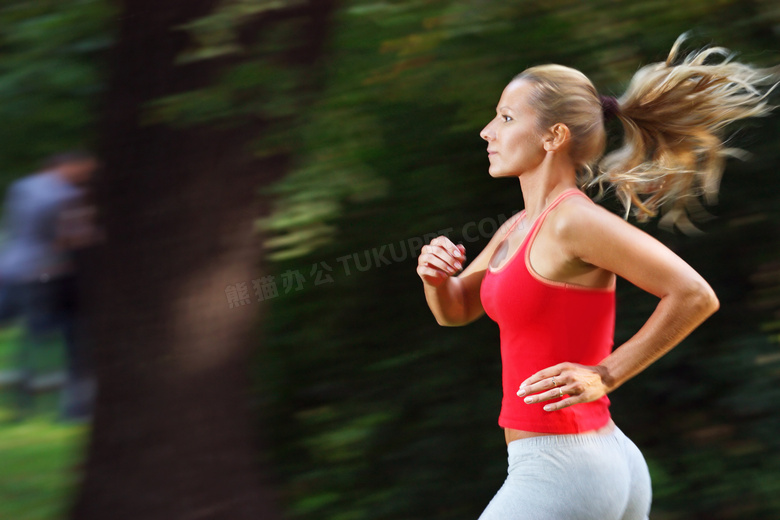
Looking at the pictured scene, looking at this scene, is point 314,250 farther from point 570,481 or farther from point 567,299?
point 570,481

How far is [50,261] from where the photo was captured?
3.94 metres

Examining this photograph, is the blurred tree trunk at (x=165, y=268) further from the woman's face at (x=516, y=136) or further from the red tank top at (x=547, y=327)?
the red tank top at (x=547, y=327)

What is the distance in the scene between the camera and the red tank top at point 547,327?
189 centimetres

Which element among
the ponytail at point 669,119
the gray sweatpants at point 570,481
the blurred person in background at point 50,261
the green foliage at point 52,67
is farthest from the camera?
the blurred person in background at point 50,261

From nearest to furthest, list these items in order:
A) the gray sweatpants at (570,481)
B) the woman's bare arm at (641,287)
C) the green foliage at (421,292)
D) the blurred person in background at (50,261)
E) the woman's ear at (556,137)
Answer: the woman's bare arm at (641,287) → the gray sweatpants at (570,481) → the woman's ear at (556,137) → the green foliage at (421,292) → the blurred person in background at (50,261)

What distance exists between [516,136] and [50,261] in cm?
274

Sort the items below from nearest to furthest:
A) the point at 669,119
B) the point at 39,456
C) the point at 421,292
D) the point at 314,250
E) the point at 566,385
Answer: the point at 566,385 < the point at 669,119 < the point at 314,250 < the point at 421,292 < the point at 39,456

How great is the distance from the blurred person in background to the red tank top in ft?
5.00

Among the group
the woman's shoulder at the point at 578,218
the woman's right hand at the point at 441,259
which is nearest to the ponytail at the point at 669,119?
the woman's shoulder at the point at 578,218

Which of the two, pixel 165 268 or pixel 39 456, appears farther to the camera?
pixel 39 456

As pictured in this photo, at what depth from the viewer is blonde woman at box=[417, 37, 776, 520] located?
176 cm

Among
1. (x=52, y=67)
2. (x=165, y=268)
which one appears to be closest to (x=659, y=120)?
(x=165, y=268)

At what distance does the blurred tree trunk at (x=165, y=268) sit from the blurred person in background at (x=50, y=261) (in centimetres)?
16

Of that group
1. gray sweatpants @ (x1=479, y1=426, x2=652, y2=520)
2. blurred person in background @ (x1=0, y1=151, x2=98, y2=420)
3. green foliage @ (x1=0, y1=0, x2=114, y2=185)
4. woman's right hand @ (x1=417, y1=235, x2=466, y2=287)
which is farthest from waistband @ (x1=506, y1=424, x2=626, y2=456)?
green foliage @ (x1=0, y1=0, x2=114, y2=185)
